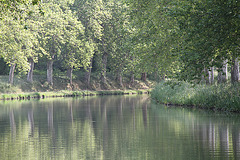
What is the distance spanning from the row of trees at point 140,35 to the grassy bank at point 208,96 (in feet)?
4.57

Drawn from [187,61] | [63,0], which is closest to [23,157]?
[187,61]

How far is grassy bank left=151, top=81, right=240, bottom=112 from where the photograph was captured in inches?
940

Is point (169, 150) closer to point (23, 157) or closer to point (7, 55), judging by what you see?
point (23, 157)

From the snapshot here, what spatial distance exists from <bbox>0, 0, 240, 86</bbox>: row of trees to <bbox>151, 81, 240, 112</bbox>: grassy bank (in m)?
1.39

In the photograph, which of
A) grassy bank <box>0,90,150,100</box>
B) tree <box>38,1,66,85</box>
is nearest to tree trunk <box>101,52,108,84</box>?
grassy bank <box>0,90,150,100</box>

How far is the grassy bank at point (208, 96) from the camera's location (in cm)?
2388

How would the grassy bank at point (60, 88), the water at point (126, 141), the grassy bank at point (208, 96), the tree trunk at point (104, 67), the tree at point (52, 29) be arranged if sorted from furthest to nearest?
1. the tree trunk at point (104, 67)
2. the tree at point (52, 29)
3. the grassy bank at point (60, 88)
4. the grassy bank at point (208, 96)
5. the water at point (126, 141)

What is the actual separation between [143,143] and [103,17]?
2078 inches

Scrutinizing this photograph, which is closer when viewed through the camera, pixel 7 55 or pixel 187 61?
pixel 187 61

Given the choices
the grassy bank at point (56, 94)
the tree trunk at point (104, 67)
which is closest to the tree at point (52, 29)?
the grassy bank at point (56, 94)

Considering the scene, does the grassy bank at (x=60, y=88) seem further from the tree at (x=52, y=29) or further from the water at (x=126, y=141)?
the water at (x=126, y=141)

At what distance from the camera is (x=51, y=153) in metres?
11.5

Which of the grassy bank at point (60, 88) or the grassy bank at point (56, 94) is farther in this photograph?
the grassy bank at point (60, 88)

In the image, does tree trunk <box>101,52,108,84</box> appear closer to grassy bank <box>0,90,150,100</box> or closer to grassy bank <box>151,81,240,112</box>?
grassy bank <box>0,90,150,100</box>
